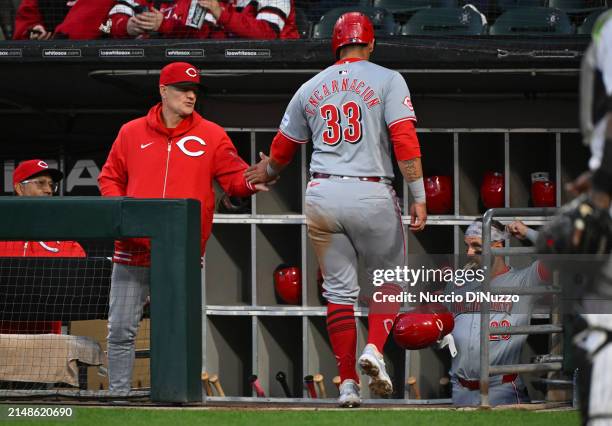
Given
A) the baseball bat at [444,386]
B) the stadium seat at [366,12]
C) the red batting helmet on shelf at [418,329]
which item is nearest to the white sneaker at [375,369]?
the red batting helmet on shelf at [418,329]

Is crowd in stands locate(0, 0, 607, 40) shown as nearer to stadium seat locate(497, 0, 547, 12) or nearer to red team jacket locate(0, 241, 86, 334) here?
stadium seat locate(497, 0, 547, 12)

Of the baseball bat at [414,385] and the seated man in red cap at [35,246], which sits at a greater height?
the seated man in red cap at [35,246]

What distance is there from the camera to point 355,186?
454 cm

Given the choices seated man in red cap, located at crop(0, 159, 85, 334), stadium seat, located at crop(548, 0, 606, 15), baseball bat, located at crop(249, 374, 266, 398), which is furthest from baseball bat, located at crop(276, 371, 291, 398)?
stadium seat, located at crop(548, 0, 606, 15)

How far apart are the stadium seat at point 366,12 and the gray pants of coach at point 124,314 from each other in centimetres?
297

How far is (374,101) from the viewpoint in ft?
14.9

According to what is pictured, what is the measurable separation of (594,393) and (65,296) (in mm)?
3451

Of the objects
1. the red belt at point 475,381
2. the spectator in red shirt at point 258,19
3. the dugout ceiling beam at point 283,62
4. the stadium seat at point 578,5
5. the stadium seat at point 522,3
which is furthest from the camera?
the stadium seat at point 522,3

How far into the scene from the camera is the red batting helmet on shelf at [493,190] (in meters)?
7.09

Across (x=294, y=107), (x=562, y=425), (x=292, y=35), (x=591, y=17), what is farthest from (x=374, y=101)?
(x=591, y=17)

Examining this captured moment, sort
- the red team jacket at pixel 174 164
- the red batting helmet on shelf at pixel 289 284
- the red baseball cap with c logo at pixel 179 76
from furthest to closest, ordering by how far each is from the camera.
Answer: the red batting helmet on shelf at pixel 289 284 → the red baseball cap with c logo at pixel 179 76 → the red team jacket at pixel 174 164

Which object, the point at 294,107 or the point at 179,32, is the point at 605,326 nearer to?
the point at 294,107

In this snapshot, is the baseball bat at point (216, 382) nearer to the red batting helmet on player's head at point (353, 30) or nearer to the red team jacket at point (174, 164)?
the red team jacket at point (174, 164)

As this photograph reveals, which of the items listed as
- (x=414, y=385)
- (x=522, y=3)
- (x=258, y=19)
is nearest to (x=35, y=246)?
(x=258, y=19)
